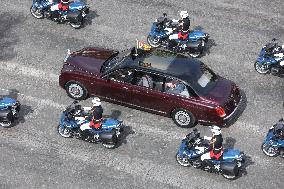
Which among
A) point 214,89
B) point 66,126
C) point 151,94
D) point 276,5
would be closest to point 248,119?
point 214,89

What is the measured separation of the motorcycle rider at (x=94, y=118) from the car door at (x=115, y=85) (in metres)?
1.37

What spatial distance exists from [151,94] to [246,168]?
12.9ft

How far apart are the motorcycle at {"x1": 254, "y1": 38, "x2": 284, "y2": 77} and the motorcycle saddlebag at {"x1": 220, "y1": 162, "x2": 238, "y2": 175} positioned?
18.0ft

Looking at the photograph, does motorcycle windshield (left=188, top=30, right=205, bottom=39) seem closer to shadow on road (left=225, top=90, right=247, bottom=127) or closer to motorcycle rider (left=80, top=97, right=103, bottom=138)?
shadow on road (left=225, top=90, right=247, bottom=127)

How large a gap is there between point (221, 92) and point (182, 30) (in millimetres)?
3797

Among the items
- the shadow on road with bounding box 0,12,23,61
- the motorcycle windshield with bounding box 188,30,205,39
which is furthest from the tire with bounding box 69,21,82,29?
the motorcycle windshield with bounding box 188,30,205,39

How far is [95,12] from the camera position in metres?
22.7

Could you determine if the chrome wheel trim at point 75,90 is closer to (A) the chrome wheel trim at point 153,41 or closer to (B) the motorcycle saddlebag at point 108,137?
(B) the motorcycle saddlebag at point 108,137

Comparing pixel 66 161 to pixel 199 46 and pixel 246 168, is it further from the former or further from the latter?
pixel 199 46

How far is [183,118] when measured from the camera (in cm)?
1700

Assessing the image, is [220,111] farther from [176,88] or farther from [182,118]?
[176,88]

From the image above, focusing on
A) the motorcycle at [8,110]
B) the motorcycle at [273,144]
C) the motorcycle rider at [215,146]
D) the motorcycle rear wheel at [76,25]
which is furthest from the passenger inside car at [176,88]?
the motorcycle rear wheel at [76,25]

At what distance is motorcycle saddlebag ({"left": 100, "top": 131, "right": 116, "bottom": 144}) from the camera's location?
15.8m

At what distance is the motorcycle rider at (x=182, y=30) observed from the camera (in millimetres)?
19406
